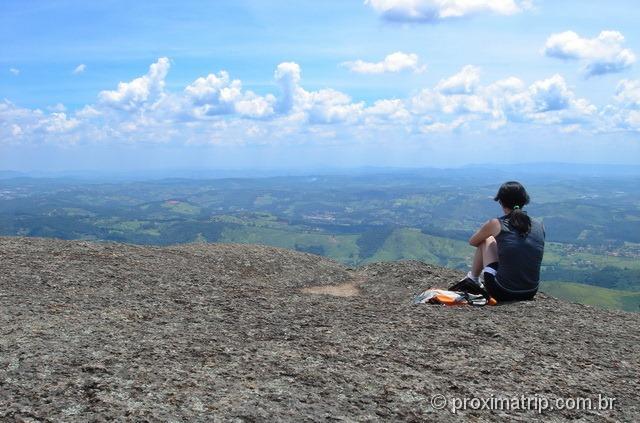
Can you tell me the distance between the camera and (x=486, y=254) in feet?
51.8

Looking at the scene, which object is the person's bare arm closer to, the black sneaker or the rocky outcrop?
the black sneaker

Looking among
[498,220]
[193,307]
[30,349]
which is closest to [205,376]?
[30,349]

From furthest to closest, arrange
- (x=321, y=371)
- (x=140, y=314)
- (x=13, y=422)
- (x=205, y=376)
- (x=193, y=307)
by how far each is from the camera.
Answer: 1. (x=193, y=307)
2. (x=140, y=314)
3. (x=321, y=371)
4. (x=205, y=376)
5. (x=13, y=422)

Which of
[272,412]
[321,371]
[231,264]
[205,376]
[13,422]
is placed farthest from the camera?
[231,264]

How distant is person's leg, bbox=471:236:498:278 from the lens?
51.2ft

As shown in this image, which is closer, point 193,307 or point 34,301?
point 34,301

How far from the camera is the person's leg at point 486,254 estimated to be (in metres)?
15.6

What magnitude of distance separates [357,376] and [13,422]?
573cm

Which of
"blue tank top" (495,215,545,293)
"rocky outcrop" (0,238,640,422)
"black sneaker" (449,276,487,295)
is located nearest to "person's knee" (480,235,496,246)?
"blue tank top" (495,215,545,293)

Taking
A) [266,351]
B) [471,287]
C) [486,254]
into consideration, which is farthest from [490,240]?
[266,351]

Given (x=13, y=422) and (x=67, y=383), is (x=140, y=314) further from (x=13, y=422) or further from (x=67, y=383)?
(x=13, y=422)

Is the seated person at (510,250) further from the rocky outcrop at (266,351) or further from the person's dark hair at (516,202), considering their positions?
the rocky outcrop at (266,351)

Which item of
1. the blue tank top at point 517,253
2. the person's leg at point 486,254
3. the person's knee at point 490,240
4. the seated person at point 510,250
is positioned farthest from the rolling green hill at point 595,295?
the person's knee at point 490,240

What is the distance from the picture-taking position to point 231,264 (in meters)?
22.8
